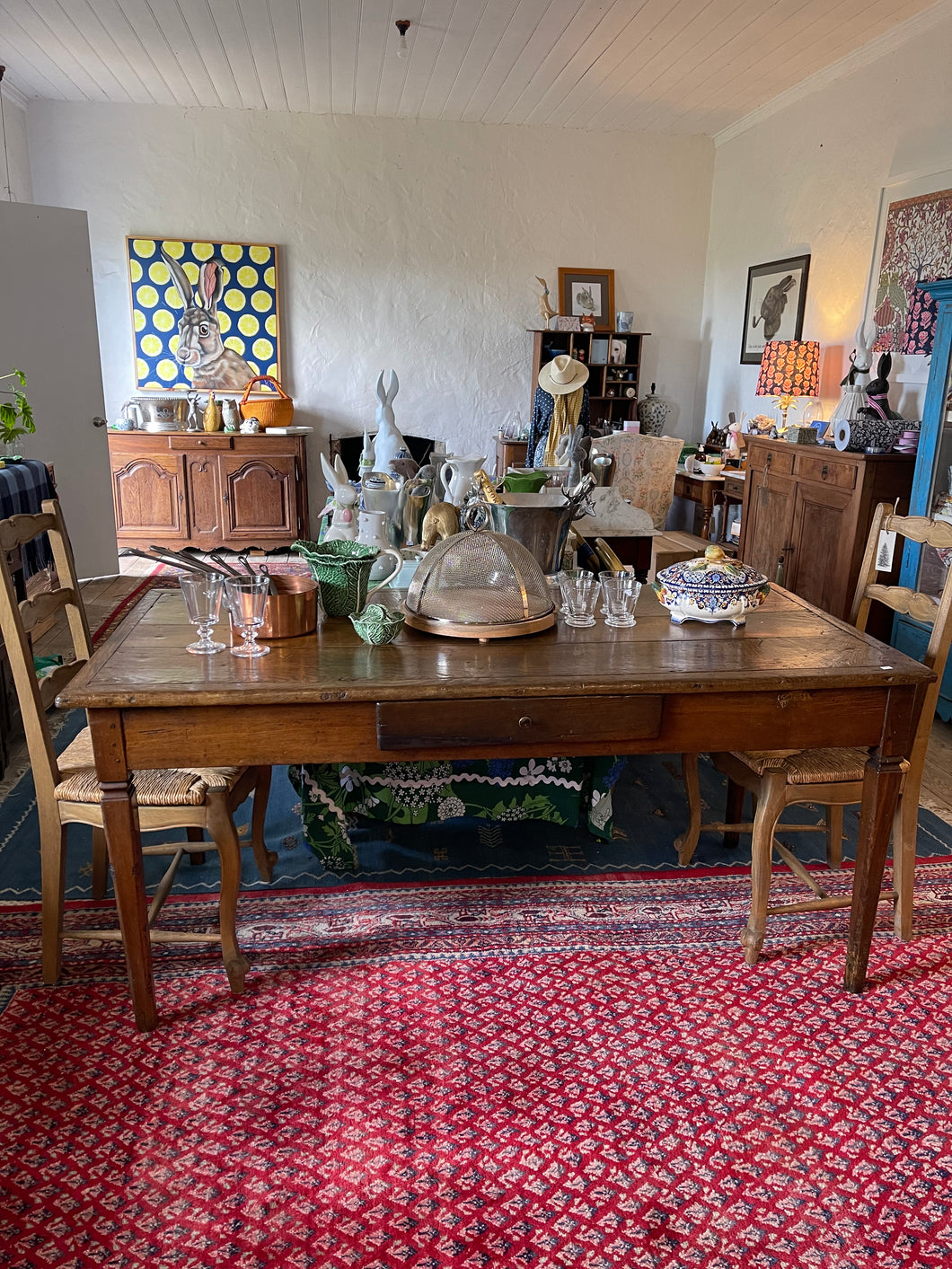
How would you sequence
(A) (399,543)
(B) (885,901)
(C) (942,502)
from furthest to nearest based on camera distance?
(C) (942,502) < (A) (399,543) < (B) (885,901)

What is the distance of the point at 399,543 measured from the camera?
2.74 meters

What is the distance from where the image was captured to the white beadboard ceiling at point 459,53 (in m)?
4.71

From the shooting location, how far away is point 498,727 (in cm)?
169

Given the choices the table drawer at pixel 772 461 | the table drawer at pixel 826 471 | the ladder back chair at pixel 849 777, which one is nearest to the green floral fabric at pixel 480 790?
the ladder back chair at pixel 849 777

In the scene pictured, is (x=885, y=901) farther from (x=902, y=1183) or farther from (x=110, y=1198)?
(x=110, y=1198)

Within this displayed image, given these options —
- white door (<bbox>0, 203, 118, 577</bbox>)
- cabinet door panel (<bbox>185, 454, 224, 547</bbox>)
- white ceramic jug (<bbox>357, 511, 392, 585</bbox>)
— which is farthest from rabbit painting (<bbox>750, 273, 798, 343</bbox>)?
white ceramic jug (<bbox>357, 511, 392, 585</bbox>)

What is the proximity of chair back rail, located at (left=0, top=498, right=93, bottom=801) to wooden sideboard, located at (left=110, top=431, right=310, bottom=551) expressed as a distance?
181 inches

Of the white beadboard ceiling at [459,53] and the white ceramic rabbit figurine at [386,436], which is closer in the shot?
the white ceramic rabbit figurine at [386,436]

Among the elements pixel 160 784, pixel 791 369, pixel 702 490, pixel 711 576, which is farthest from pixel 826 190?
pixel 160 784

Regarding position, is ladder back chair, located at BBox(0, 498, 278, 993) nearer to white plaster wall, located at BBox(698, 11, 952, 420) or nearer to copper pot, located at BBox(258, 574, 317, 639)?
copper pot, located at BBox(258, 574, 317, 639)

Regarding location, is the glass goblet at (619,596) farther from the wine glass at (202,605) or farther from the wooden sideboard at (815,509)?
the wooden sideboard at (815,509)

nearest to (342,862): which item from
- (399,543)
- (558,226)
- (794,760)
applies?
(399,543)

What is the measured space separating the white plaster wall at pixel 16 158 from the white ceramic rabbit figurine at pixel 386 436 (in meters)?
4.26

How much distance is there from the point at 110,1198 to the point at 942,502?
143 inches
